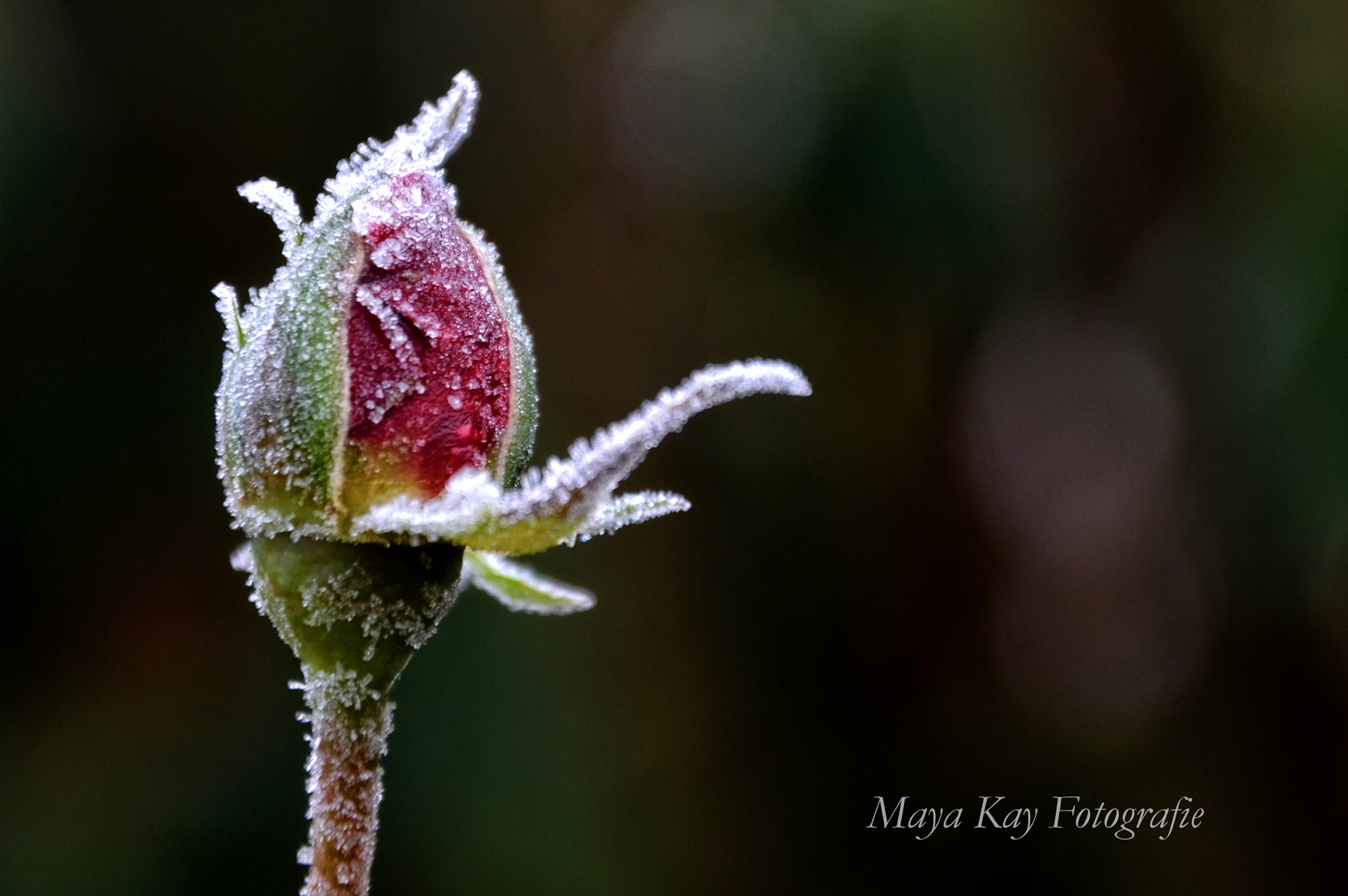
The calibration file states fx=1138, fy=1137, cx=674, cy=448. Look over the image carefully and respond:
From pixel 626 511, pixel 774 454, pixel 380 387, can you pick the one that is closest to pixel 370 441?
pixel 380 387

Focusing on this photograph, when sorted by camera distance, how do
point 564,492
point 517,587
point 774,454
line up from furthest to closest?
point 774,454, point 517,587, point 564,492

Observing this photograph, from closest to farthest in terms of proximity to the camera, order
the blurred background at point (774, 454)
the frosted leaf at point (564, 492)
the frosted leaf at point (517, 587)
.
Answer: the frosted leaf at point (564, 492)
the frosted leaf at point (517, 587)
the blurred background at point (774, 454)

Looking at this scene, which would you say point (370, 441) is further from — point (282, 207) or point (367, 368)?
point (282, 207)

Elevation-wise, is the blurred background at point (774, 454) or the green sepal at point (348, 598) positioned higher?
the blurred background at point (774, 454)

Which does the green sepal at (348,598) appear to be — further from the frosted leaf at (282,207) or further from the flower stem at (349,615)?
the frosted leaf at (282,207)

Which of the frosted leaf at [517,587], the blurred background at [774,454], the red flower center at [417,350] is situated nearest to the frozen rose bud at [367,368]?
the red flower center at [417,350]

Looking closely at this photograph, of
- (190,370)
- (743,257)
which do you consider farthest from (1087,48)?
(190,370)

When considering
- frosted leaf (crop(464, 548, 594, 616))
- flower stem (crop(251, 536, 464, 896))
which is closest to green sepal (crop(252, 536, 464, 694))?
flower stem (crop(251, 536, 464, 896))

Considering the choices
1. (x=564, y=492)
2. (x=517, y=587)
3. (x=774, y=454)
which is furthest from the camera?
(x=774, y=454)

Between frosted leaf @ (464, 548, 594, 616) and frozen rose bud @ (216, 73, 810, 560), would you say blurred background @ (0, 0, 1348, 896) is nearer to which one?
frosted leaf @ (464, 548, 594, 616)
